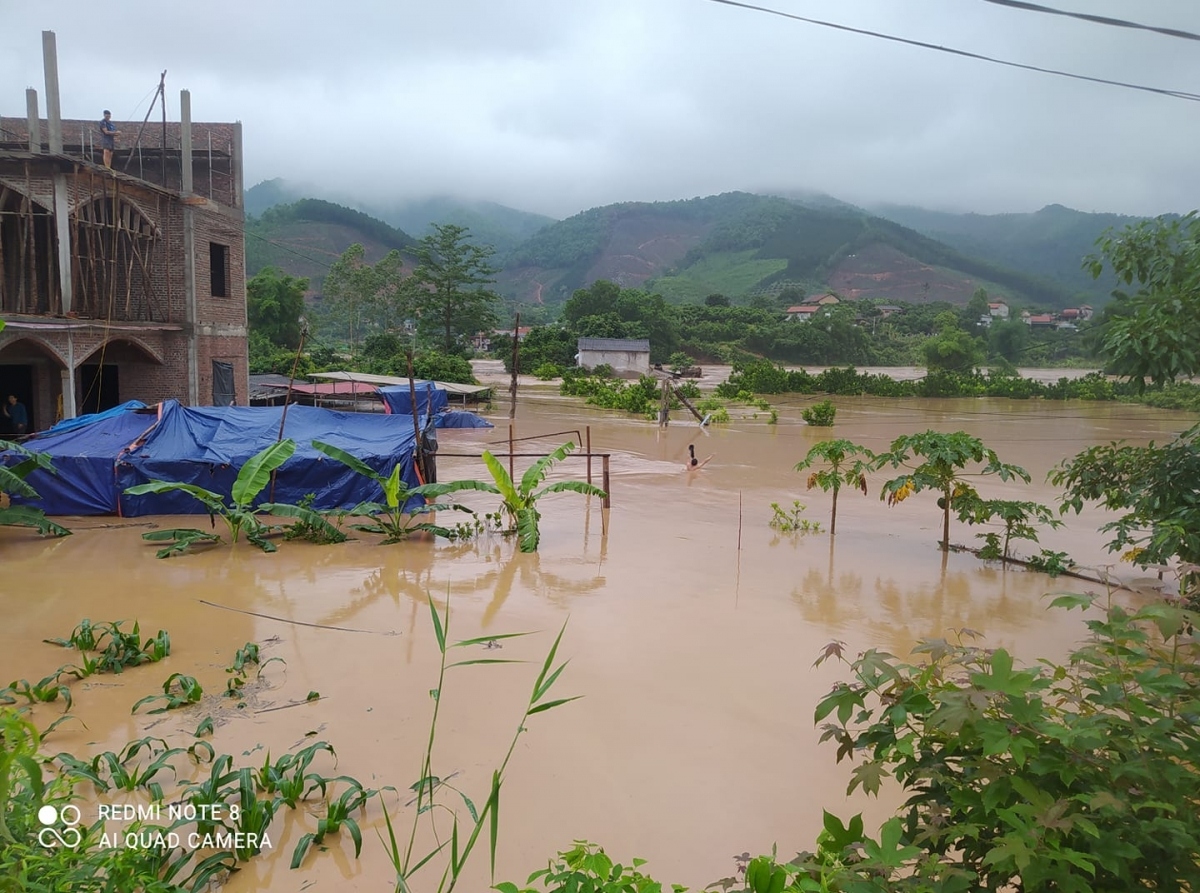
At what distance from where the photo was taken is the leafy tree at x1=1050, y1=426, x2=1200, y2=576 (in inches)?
303

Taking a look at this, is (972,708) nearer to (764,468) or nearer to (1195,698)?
(1195,698)

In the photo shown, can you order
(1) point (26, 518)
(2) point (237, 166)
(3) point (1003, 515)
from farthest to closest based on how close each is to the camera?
(2) point (237, 166) → (1) point (26, 518) → (3) point (1003, 515)

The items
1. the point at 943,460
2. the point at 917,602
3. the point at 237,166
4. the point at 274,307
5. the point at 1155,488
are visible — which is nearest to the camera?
the point at 1155,488

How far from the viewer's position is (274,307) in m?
43.0

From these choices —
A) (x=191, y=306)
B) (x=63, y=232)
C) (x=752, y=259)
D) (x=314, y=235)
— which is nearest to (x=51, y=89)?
(x=63, y=232)

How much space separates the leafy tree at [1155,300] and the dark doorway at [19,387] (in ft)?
68.5

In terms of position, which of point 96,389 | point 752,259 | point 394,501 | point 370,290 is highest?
point 752,259

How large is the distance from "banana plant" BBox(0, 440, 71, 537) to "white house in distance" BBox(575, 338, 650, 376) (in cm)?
3648

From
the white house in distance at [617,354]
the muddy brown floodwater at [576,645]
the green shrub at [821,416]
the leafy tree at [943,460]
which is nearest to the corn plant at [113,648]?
the muddy brown floodwater at [576,645]

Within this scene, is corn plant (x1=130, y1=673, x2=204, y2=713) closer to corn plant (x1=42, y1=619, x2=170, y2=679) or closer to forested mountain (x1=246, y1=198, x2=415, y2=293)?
corn plant (x1=42, y1=619, x2=170, y2=679)

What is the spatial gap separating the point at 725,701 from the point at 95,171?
57.4 feet

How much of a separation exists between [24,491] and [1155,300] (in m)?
14.4

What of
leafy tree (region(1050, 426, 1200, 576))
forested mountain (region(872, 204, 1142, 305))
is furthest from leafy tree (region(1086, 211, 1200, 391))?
forested mountain (region(872, 204, 1142, 305))

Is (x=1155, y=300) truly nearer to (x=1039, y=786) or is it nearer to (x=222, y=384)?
(x=1039, y=786)
